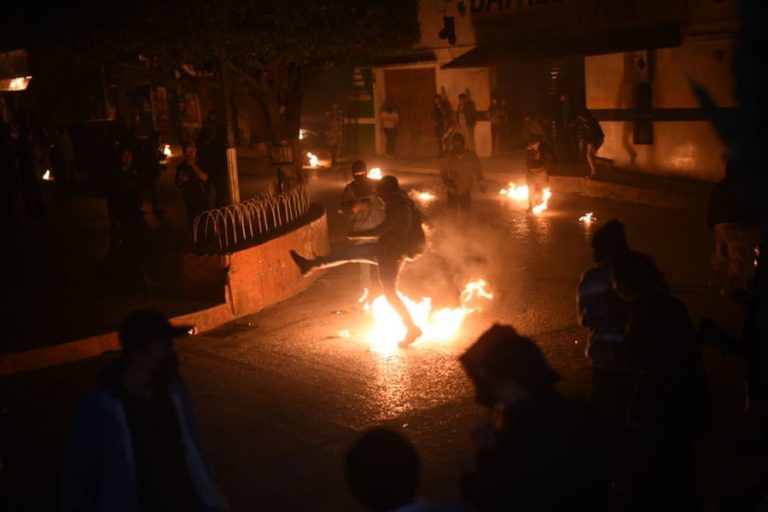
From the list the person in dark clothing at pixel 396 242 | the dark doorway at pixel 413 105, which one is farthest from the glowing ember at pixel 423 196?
the person in dark clothing at pixel 396 242

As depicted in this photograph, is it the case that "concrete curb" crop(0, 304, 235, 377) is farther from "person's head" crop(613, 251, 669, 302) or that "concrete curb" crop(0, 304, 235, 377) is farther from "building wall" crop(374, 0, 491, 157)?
"building wall" crop(374, 0, 491, 157)

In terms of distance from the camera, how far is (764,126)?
435cm

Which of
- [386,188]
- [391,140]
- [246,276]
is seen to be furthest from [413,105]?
[386,188]

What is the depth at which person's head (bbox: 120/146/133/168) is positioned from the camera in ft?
42.1

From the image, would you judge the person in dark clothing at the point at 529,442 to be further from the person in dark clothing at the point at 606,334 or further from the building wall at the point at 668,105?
the building wall at the point at 668,105

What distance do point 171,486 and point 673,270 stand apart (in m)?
9.36

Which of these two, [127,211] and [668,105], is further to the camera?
[668,105]

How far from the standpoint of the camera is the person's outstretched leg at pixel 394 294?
31.8ft

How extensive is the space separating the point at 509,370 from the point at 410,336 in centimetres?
605

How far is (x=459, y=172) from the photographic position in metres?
15.2

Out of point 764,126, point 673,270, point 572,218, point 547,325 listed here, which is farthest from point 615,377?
point 572,218

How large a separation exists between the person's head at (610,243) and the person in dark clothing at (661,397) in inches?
33.7

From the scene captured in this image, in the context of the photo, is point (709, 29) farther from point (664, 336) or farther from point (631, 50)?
point (664, 336)

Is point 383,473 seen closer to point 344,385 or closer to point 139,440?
point 139,440
